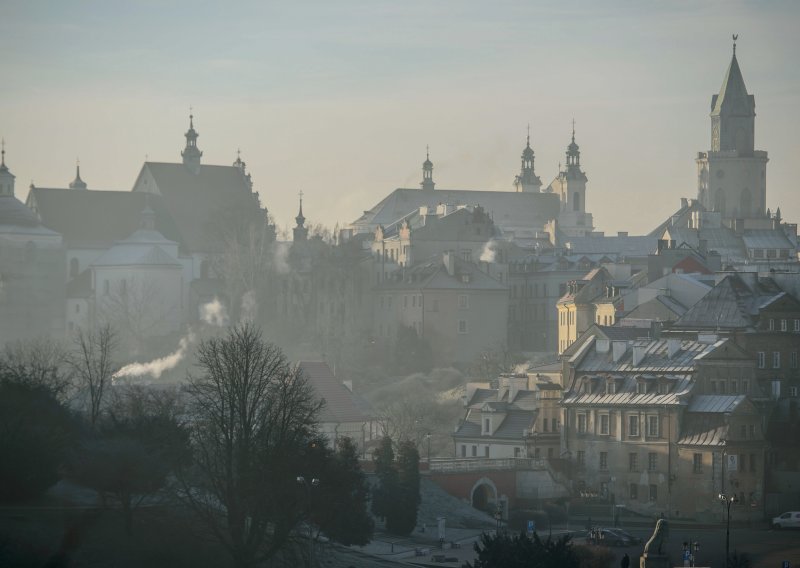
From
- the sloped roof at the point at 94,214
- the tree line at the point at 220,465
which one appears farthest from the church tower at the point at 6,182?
the tree line at the point at 220,465

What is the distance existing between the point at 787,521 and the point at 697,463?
5837mm

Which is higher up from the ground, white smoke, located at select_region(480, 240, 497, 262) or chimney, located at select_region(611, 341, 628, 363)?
white smoke, located at select_region(480, 240, 497, 262)

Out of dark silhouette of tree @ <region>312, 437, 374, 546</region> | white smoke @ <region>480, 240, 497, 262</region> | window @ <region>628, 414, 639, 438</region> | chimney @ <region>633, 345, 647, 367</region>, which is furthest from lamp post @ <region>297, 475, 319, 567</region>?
white smoke @ <region>480, 240, 497, 262</region>

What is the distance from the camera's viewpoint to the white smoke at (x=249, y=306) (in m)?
166

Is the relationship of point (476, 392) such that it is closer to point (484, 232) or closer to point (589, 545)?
point (589, 545)

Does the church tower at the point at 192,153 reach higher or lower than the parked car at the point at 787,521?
higher

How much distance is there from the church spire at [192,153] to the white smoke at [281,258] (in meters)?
18.1

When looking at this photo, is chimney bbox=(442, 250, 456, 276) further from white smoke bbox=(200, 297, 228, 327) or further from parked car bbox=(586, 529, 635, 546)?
parked car bbox=(586, 529, 635, 546)

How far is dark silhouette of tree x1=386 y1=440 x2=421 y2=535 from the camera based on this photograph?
98.6 meters

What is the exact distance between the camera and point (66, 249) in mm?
176500

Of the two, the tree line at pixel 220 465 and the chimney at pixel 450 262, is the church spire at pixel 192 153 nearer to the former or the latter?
the chimney at pixel 450 262

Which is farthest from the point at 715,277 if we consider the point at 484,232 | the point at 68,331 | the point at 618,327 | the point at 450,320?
the point at 68,331

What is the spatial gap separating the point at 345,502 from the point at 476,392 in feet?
126

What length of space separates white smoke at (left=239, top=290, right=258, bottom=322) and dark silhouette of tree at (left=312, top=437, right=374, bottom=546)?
70.6 m
